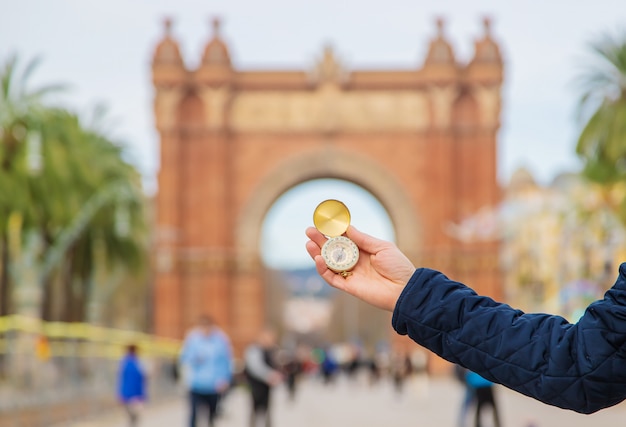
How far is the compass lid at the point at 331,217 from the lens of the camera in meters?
2.64

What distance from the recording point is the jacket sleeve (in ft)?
7.63

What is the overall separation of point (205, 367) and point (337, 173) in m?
35.1

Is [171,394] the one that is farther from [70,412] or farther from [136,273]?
[70,412]

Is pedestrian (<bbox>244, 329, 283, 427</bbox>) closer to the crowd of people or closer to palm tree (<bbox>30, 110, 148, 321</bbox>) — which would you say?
the crowd of people

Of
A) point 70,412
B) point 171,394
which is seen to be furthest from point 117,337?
point 70,412

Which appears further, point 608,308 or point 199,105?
point 199,105

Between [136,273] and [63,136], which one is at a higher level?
[63,136]

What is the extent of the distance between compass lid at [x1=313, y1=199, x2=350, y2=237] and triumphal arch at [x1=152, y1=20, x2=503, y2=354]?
4402 cm

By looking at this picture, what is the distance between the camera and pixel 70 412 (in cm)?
2127

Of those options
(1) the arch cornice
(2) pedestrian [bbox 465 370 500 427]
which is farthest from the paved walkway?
(1) the arch cornice

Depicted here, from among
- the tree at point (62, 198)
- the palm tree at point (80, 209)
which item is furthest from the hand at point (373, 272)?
the palm tree at point (80, 209)

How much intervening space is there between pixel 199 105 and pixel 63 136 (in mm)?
14769

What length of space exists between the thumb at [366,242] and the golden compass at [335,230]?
4 centimetres

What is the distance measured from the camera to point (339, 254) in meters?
2.64
